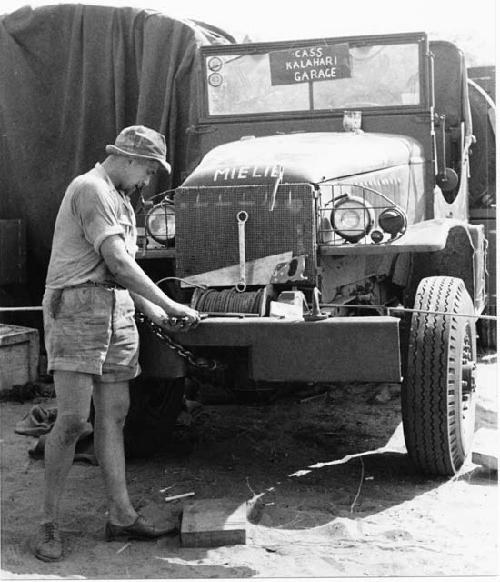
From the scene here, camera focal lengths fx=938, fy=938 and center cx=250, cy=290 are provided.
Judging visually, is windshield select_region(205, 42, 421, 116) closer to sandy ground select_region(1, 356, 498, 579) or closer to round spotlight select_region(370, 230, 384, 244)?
round spotlight select_region(370, 230, 384, 244)

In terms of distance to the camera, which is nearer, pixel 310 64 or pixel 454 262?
pixel 454 262

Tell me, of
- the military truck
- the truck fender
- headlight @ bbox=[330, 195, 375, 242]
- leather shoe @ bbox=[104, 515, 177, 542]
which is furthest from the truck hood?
leather shoe @ bbox=[104, 515, 177, 542]

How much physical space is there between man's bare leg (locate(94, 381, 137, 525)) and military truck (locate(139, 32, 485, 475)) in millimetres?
296

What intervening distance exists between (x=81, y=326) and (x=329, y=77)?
297cm

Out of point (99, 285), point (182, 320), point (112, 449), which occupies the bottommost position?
point (112, 449)

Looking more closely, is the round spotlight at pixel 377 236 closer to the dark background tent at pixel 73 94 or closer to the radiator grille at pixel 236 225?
the radiator grille at pixel 236 225

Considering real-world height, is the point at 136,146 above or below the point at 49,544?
above

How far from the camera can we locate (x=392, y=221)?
14.8 ft

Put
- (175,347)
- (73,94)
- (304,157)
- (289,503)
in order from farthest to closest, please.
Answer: (73,94) → (304,157) → (289,503) → (175,347)

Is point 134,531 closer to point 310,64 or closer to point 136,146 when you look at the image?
point 136,146

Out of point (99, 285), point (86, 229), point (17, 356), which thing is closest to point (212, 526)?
point (99, 285)

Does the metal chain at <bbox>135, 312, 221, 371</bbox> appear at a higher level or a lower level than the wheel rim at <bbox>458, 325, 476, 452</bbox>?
higher

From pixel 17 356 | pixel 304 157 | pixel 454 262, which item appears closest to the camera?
pixel 304 157

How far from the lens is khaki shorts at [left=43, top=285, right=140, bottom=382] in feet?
12.3
